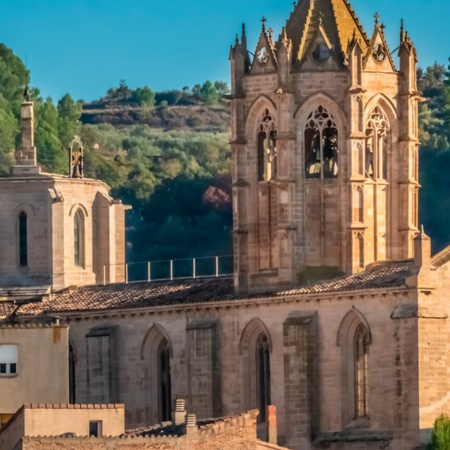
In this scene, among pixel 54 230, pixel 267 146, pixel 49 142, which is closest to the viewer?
pixel 267 146

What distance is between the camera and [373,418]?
12119 centimetres

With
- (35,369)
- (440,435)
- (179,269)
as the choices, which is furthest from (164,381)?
(179,269)

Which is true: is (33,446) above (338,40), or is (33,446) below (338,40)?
below

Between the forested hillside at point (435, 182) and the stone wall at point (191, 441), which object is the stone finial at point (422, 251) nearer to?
the stone wall at point (191, 441)

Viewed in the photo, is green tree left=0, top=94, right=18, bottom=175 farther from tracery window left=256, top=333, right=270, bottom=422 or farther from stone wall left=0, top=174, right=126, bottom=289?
tracery window left=256, top=333, right=270, bottom=422

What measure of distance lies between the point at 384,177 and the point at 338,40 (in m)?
4.61

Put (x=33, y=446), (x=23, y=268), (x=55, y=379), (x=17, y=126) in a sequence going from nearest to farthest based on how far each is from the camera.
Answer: (x=33, y=446)
(x=55, y=379)
(x=23, y=268)
(x=17, y=126)

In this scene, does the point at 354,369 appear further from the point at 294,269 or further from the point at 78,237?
the point at 78,237

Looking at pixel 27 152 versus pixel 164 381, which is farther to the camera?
pixel 27 152

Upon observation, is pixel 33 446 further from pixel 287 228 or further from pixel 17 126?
pixel 17 126

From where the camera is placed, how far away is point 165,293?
13062 cm

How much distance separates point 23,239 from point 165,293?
14.1m

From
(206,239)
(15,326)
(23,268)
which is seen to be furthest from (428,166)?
(15,326)

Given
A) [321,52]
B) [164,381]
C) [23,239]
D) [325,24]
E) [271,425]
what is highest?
[325,24]
